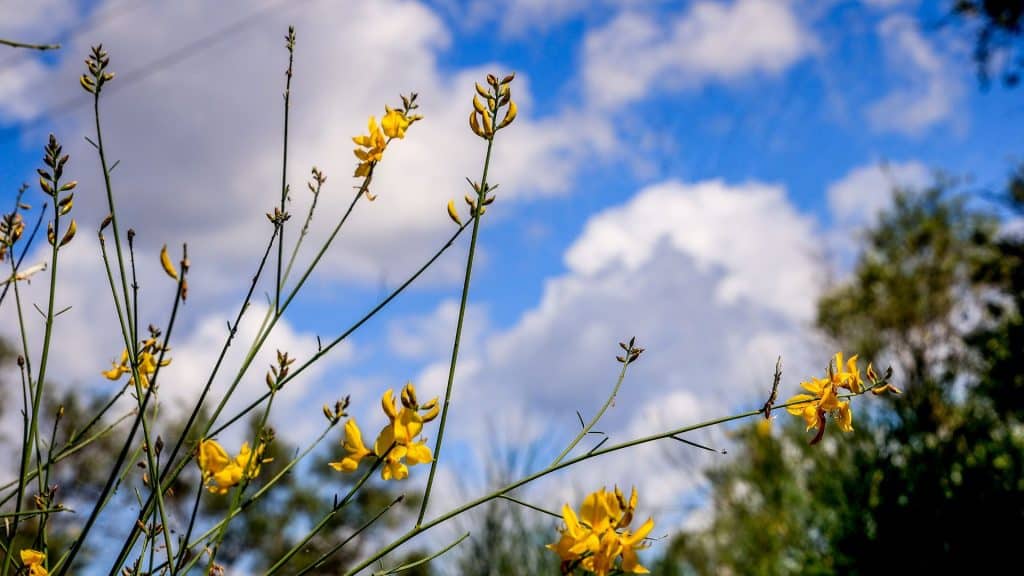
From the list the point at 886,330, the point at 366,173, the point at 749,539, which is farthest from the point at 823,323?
the point at 366,173

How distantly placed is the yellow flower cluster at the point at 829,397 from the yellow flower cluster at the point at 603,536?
0.34 metres

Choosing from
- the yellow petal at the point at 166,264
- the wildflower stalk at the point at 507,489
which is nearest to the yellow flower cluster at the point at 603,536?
the wildflower stalk at the point at 507,489

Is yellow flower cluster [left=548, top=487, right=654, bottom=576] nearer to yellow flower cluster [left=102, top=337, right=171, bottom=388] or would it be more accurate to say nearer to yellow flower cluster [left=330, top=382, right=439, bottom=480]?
yellow flower cluster [left=330, top=382, right=439, bottom=480]

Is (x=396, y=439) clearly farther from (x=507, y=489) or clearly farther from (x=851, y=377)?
(x=851, y=377)

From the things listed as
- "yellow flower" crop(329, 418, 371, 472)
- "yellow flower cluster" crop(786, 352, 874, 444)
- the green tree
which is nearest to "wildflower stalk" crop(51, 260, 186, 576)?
"yellow flower" crop(329, 418, 371, 472)

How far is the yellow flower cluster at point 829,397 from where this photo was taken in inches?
47.9

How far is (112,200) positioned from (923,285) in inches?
775

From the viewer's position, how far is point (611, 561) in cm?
105

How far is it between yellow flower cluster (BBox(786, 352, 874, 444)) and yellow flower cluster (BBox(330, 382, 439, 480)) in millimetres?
549

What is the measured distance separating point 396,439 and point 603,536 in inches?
11.5

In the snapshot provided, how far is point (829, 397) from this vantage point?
1.21 metres

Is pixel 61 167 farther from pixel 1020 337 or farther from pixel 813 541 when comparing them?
pixel 1020 337

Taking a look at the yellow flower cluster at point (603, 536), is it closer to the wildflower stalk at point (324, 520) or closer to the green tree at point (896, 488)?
the wildflower stalk at point (324, 520)

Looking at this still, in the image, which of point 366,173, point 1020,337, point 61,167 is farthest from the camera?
point 1020,337
